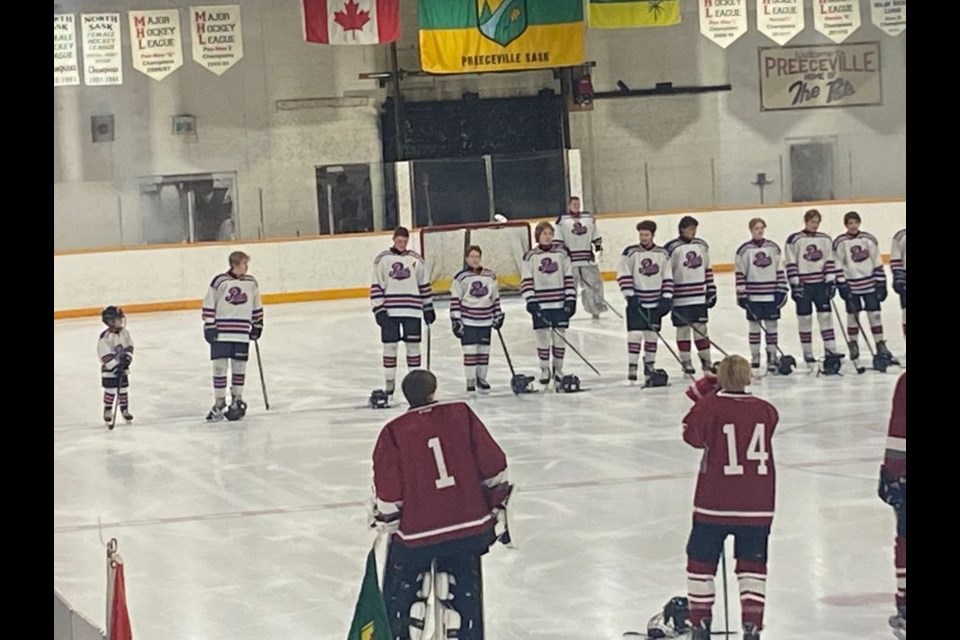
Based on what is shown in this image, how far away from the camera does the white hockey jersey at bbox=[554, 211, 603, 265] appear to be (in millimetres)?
12555

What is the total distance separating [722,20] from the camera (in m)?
15.8

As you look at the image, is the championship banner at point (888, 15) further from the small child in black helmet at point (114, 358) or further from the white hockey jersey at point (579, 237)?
the small child in black helmet at point (114, 358)

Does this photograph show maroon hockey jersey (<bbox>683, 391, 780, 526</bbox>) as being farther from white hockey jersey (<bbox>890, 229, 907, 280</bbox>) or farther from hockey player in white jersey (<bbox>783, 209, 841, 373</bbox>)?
hockey player in white jersey (<bbox>783, 209, 841, 373</bbox>)

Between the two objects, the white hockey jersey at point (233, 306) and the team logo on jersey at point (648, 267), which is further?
the team logo on jersey at point (648, 267)

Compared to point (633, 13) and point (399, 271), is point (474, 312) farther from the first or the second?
point (633, 13)

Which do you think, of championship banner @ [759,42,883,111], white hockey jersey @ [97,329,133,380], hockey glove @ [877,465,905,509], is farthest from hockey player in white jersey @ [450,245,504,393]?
championship banner @ [759,42,883,111]

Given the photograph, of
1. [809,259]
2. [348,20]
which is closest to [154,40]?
[348,20]

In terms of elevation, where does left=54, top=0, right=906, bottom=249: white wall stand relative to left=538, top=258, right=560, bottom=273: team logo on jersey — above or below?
above

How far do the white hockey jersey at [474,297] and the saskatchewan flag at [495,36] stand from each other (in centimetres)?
580

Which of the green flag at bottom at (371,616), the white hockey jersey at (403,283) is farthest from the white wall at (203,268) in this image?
the green flag at bottom at (371,616)

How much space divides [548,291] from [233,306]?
2.05 m

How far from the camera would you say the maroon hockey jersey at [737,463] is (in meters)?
4.88

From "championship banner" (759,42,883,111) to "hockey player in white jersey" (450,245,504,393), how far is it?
8.69 metres
